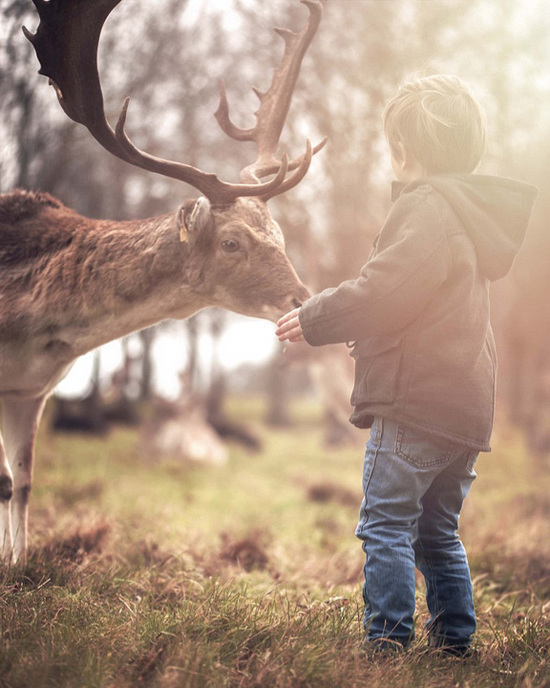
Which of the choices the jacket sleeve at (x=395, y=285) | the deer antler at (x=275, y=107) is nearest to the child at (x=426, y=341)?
the jacket sleeve at (x=395, y=285)

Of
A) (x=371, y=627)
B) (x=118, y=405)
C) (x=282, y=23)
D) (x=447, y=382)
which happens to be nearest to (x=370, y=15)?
(x=282, y=23)

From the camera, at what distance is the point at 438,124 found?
2.87m

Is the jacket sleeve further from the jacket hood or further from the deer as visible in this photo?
the deer

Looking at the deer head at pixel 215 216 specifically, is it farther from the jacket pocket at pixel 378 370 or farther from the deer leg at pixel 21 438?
the deer leg at pixel 21 438

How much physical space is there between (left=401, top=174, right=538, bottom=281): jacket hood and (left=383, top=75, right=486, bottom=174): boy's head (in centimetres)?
12

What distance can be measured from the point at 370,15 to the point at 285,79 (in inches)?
232

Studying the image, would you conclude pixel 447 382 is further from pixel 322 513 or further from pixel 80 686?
pixel 322 513

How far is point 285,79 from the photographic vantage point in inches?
168

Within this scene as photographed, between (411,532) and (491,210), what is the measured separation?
1.30 metres

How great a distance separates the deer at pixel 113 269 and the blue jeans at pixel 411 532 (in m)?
1.11

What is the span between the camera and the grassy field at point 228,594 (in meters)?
2.36

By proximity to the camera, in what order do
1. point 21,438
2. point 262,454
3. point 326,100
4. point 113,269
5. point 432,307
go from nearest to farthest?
Answer: point 432,307 < point 113,269 < point 21,438 < point 326,100 < point 262,454

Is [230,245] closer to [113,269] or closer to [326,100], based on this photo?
[113,269]

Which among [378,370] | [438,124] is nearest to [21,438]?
[378,370]
